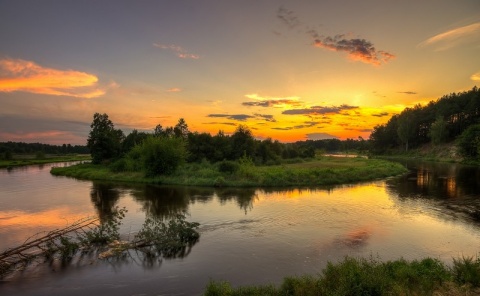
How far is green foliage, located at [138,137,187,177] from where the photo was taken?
161 feet

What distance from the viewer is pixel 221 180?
142ft

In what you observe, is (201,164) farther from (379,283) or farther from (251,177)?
(379,283)

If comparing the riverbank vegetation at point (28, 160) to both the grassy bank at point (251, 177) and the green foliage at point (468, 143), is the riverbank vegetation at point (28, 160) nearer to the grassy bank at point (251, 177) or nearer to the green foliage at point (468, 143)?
the grassy bank at point (251, 177)

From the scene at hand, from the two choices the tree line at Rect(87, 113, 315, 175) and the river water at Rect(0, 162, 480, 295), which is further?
the tree line at Rect(87, 113, 315, 175)

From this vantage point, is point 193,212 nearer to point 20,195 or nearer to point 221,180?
point 221,180

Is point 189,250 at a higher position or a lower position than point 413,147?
lower

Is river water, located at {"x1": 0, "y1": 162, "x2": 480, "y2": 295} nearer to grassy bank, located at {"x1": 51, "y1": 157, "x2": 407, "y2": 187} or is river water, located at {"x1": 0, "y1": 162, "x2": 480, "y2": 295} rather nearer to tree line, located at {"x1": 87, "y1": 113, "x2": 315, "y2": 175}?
grassy bank, located at {"x1": 51, "y1": 157, "x2": 407, "y2": 187}

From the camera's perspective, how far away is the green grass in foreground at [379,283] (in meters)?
10.4

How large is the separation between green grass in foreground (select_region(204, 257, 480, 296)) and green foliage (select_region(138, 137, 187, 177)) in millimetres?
38878

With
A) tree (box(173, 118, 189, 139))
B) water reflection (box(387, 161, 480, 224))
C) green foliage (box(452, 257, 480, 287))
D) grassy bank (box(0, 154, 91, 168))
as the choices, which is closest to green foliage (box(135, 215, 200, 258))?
green foliage (box(452, 257, 480, 287))

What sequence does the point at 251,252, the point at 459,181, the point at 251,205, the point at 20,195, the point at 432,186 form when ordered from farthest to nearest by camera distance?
1. the point at 459,181
2. the point at 432,186
3. the point at 20,195
4. the point at 251,205
5. the point at 251,252

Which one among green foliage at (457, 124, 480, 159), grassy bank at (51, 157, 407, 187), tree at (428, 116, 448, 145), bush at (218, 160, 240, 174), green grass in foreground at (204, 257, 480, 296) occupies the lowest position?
green grass in foreground at (204, 257, 480, 296)

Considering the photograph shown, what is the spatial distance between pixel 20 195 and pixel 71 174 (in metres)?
25.8

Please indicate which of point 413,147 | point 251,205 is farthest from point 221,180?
point 413,147
